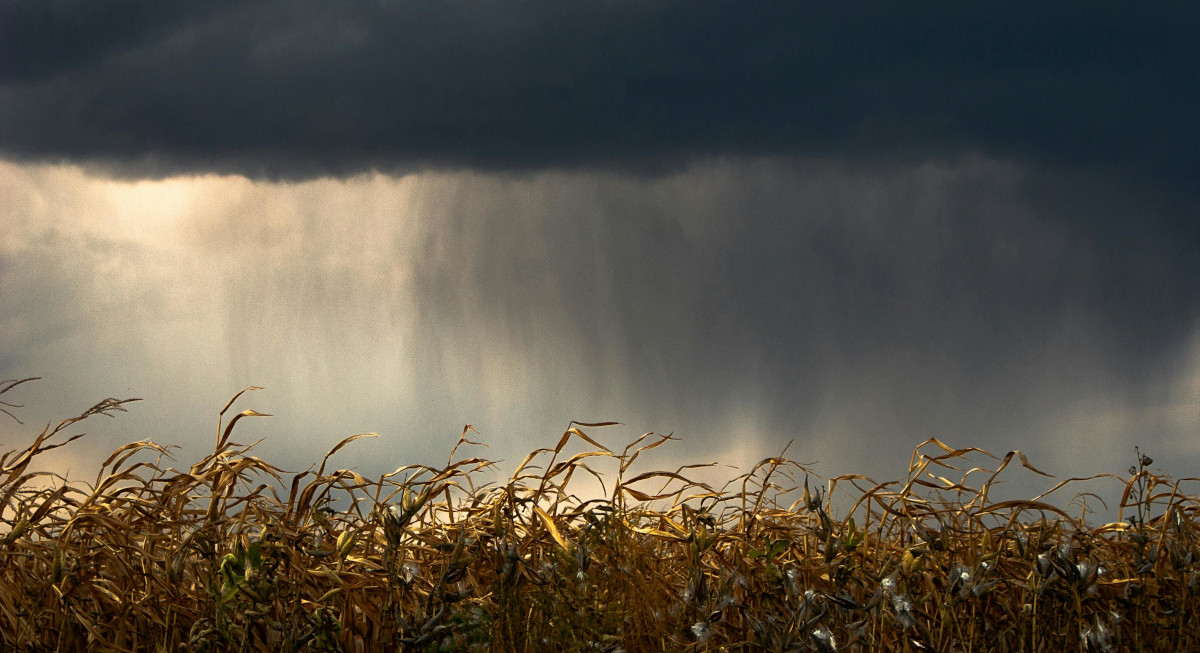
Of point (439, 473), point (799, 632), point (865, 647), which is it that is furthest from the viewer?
point (439, 473)

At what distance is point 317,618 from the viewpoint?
109 inches

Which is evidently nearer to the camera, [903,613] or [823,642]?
[823,642]

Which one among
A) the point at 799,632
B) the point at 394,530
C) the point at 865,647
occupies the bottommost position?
the point at 865,647

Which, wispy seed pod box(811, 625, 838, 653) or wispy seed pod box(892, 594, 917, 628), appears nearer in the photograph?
wispy seed pod box(811, 625, 838, 653)

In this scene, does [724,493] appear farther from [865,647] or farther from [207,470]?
[207,470]

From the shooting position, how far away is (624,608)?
3.70 meters

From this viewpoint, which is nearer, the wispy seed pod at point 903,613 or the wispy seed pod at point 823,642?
the wispy seed pod at point 823,642

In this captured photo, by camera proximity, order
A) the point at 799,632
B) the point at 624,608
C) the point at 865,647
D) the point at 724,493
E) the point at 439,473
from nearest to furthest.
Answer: the point at 799,632, the point at 865,647, the point at 624,608, the point at 439,473, the point at 724,493

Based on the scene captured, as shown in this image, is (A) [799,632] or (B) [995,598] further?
(B) [995,598]

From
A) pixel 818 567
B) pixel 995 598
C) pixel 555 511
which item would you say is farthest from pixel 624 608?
pixel 995 598

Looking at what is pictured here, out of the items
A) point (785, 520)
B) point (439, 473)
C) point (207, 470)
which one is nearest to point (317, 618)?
point (439, 473)

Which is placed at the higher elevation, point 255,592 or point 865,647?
point 255,592

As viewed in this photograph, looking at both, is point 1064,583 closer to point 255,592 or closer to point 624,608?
point 624,608

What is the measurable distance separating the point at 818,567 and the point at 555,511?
1023 mm
